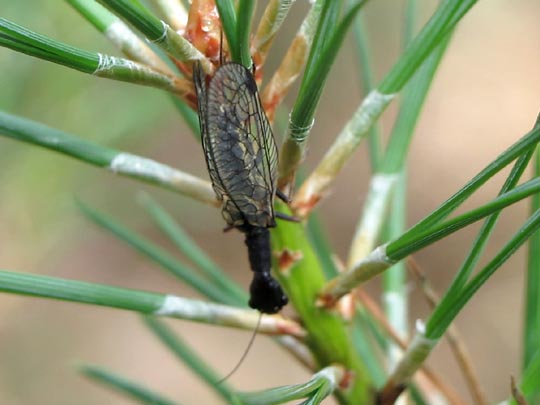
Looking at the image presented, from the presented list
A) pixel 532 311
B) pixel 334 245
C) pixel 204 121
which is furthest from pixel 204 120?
pixel 334 245

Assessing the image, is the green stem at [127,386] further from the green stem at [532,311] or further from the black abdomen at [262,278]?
the green stem at [532,311]

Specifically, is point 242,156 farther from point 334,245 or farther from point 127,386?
point 334,245

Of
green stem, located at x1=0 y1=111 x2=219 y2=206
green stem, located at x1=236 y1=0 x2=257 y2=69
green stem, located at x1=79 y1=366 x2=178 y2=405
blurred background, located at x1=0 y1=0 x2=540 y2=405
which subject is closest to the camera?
green stem, located at x1=236 y1=0 x2=257 y2=69

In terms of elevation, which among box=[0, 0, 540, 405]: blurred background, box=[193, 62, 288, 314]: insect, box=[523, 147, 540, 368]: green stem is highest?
box=[193, 62, 288, 314]: insect

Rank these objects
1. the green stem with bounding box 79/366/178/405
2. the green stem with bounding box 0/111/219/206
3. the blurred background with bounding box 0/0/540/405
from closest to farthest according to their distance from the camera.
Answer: the green stem with bounding box 0/111/219/206, the green stem with bounding box 79/366/178/405, the blurred background with bounding box 0/0/540/405

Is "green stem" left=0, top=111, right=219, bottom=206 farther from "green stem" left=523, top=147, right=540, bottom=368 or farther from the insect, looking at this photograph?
"green stem" left=523, top=147, right=540, bottom=368

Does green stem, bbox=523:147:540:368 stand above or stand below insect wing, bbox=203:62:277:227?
below

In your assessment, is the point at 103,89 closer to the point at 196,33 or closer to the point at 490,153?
the point at 196,33

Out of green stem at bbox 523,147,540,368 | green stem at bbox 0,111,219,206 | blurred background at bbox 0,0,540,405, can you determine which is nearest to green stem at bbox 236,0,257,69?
green stem at bbox 0,111,219,206
